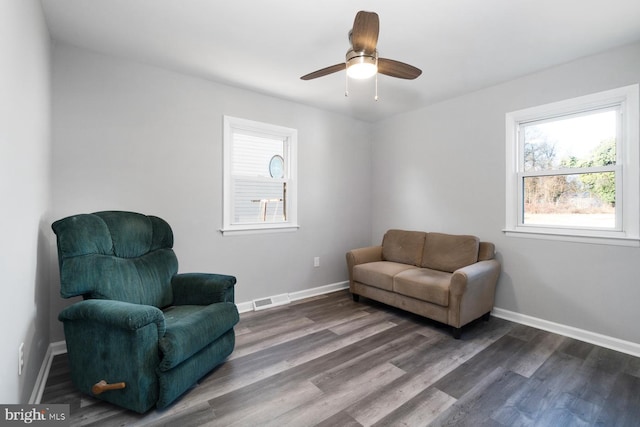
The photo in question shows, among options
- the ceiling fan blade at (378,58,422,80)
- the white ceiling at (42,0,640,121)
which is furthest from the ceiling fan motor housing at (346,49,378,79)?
the white ceiling at (42,0,640,121)

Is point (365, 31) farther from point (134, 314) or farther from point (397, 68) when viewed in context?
point (134, 314)

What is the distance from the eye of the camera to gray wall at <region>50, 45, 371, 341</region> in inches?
99.4

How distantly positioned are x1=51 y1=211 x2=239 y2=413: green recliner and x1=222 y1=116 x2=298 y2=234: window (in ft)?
3.25

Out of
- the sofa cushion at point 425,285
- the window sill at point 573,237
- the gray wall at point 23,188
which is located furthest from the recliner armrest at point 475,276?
the gray wall at point 23,188

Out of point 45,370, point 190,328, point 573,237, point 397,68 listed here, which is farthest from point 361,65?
point 45,370

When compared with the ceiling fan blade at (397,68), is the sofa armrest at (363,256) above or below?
below

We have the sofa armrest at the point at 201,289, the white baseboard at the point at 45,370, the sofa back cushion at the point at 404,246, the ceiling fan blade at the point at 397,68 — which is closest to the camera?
the white baseboard at the point at 45,370

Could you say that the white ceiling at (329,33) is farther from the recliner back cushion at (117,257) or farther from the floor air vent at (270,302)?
the floor air vent at (270,302)

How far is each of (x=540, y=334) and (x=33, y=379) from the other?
13.2 feet

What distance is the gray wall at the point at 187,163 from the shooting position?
253 centimetres

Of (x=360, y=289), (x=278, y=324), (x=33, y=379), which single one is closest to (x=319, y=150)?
(x=360, y=289)

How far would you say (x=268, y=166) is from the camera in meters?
3.74

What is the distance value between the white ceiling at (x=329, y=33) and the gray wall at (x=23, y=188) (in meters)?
0.50

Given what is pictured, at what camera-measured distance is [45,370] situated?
2.12m
